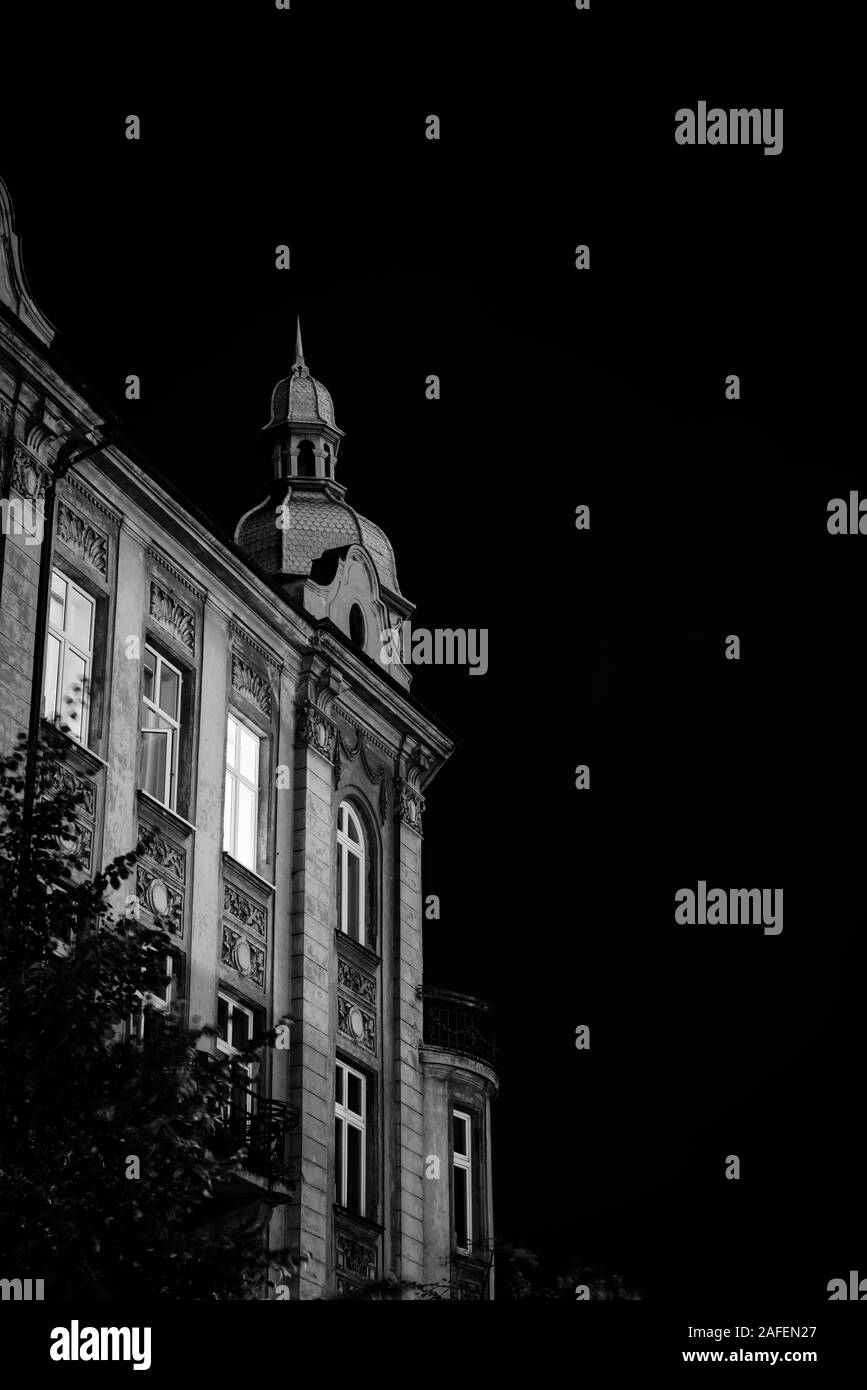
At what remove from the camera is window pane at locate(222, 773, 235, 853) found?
92.6 feet

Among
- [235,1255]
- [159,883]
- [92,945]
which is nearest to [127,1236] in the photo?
[235,1255]

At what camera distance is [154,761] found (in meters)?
→ 27.0

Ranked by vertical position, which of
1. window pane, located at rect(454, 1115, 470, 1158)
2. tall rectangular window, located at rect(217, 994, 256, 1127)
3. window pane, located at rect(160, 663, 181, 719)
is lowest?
window pane, located at rect(454, 1115, 470, 1158)

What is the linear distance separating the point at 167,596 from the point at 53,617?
2907 mm

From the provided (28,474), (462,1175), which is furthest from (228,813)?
(462,1175)

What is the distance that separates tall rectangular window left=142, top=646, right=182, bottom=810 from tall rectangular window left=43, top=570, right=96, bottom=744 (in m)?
1.29

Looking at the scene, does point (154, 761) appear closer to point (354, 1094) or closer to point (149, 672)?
point (149, 672)

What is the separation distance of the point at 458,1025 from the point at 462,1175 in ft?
7.53

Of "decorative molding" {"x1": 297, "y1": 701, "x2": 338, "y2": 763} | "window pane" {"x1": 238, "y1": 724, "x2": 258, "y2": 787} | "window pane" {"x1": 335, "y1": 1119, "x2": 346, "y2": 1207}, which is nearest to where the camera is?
"window pane" {"x1": 335, "y1": 1119, "x2": 346, "y2": 1207}

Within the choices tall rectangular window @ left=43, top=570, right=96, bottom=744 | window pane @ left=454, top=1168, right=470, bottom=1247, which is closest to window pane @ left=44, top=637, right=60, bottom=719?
tall rectangular window @ left=43, top=570, right=96, bottom=744

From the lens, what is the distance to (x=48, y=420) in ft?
83.1

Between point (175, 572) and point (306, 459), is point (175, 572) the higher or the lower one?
the lower one

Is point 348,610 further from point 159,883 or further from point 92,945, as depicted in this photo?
point 92,945

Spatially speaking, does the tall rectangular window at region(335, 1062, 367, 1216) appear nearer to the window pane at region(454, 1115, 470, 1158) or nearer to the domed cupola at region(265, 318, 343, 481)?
the window pane at region(454, 1115, 470, 1158)
